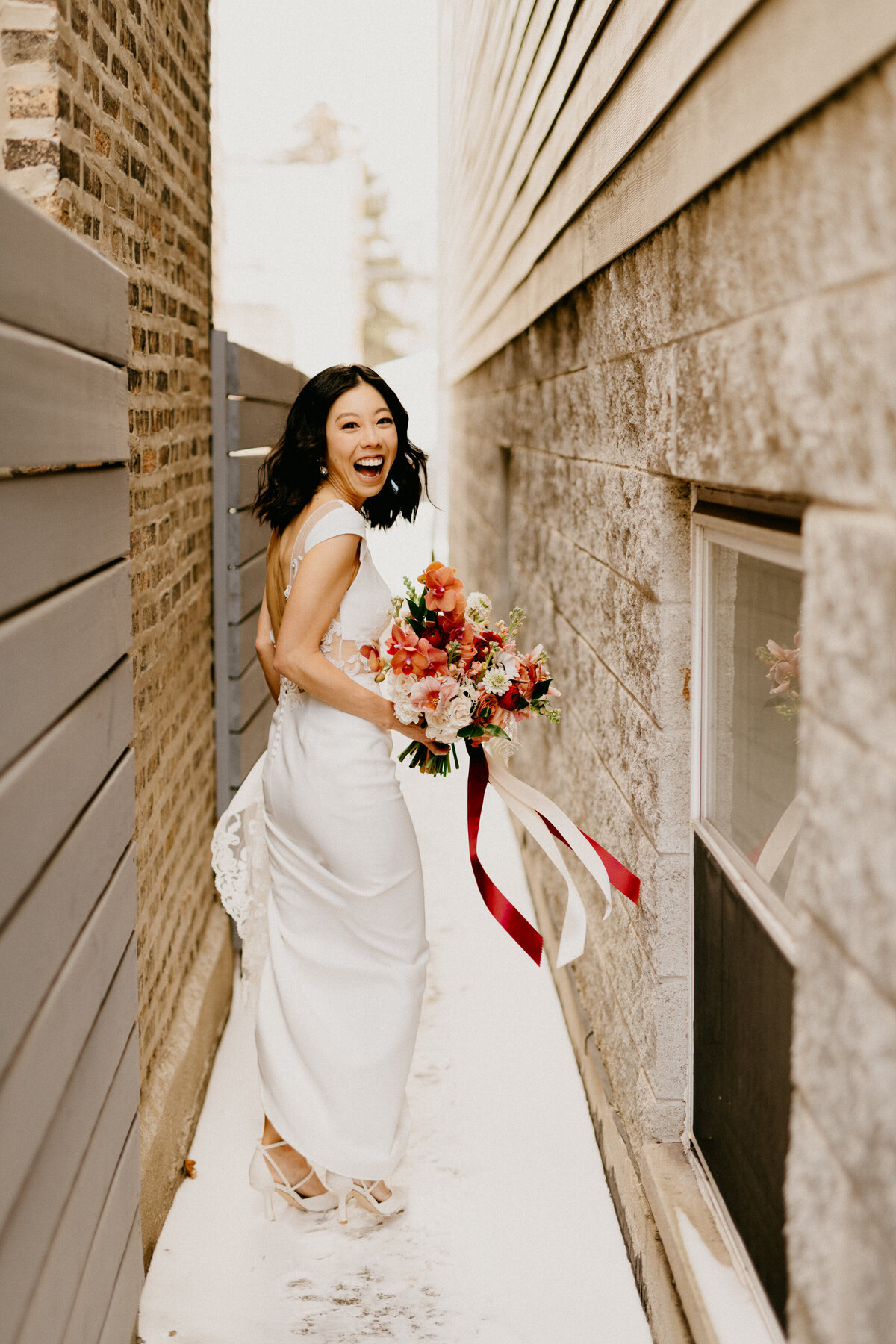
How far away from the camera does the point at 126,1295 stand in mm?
2688

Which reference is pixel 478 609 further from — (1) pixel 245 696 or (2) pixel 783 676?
(1) pixel 245 696

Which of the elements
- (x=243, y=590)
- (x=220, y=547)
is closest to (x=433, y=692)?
(x=220, y=547)

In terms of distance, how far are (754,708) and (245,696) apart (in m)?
3.26

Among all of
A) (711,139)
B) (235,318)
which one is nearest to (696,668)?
(711,139)

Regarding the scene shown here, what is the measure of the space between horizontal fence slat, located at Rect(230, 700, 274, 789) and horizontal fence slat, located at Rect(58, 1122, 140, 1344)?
2.62m

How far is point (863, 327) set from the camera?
1.42m

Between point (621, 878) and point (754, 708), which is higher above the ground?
point (754, 708)

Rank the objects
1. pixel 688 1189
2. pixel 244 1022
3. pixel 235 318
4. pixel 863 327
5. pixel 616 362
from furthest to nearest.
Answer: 1. pixel 235 318
2. pixel 244 1022
3. pixel 616 362
4. pixel 688 1189
5. pixel 863 327

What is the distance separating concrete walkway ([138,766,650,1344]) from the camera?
119 inches

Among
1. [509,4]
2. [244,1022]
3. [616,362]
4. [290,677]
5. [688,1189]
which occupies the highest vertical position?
[509,4]

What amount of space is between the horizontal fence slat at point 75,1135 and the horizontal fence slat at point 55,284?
4.07ft

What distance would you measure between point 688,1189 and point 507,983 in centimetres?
230

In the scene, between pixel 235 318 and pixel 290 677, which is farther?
pixel 235 318

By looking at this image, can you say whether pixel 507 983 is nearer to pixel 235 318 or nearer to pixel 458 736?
pixel 458 736
